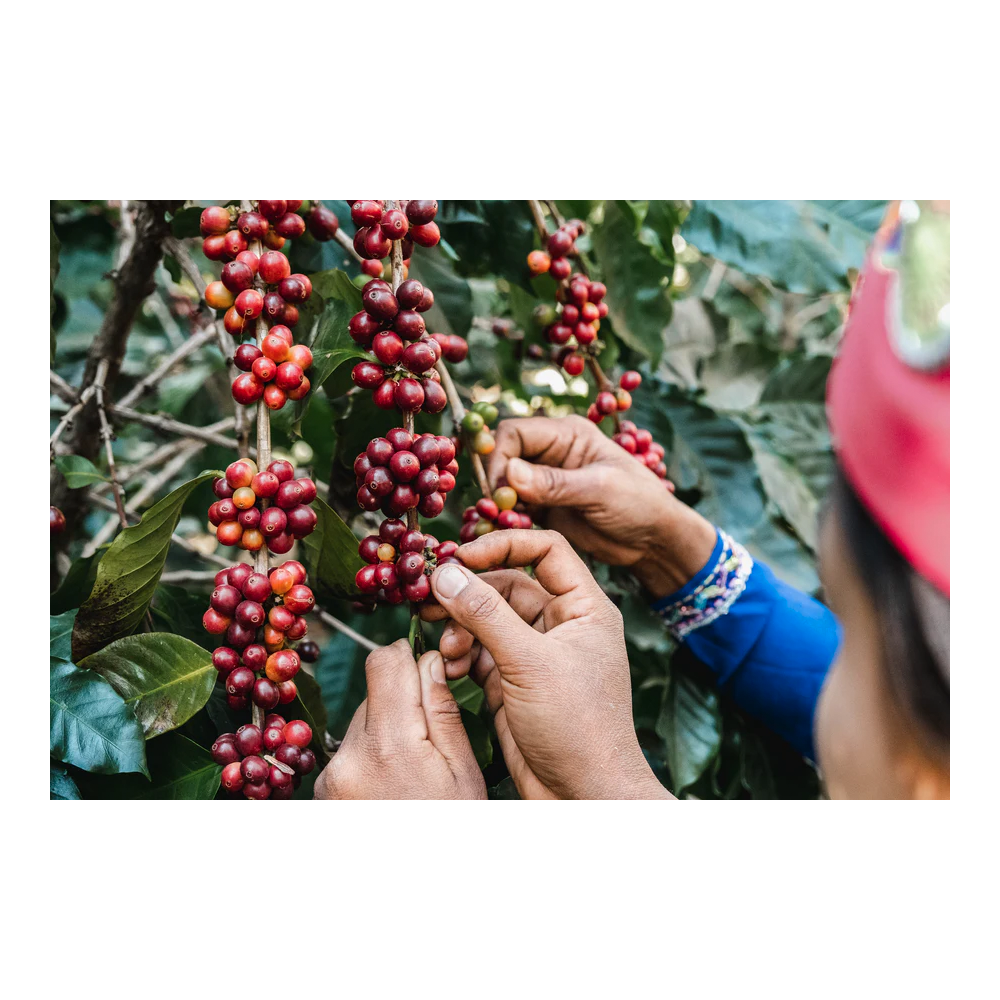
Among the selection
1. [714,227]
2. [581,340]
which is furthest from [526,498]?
[714,227]

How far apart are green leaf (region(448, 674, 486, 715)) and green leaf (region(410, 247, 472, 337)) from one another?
451 mm

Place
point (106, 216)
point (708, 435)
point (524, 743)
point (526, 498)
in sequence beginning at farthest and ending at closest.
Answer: point (106, 216), point (708, 435), point (526, 498), point (524, 743)

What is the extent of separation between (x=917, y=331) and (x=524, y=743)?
1.81ft

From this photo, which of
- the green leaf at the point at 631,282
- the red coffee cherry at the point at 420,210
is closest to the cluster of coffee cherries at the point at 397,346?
the red coffee cherry at the point at 420,210

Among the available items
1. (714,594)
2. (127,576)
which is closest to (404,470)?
(127,576)

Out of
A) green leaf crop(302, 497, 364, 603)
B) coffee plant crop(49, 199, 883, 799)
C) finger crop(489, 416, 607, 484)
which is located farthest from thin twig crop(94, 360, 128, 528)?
finger crop(489, 416, 607, 484)

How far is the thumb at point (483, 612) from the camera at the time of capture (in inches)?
31.5

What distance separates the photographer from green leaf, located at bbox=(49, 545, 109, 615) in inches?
37.2

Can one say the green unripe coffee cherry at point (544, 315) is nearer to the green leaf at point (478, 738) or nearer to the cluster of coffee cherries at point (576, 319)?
the cluster of coffee cherries at point (576, 319)

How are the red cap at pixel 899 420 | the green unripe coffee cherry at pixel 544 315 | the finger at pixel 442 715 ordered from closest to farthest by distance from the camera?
the red cap at pixel 899 420 → the finger at pixel 442 715 → the green unripe coffee cherry at pixel 544 315

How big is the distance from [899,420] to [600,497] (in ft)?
1.47

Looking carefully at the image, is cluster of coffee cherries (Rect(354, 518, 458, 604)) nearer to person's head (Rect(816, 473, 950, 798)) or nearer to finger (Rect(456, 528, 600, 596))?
finger (Rect(456, 528, 600, 596))

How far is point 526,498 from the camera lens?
1051mm

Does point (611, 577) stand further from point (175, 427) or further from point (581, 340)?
point (175, 427)
